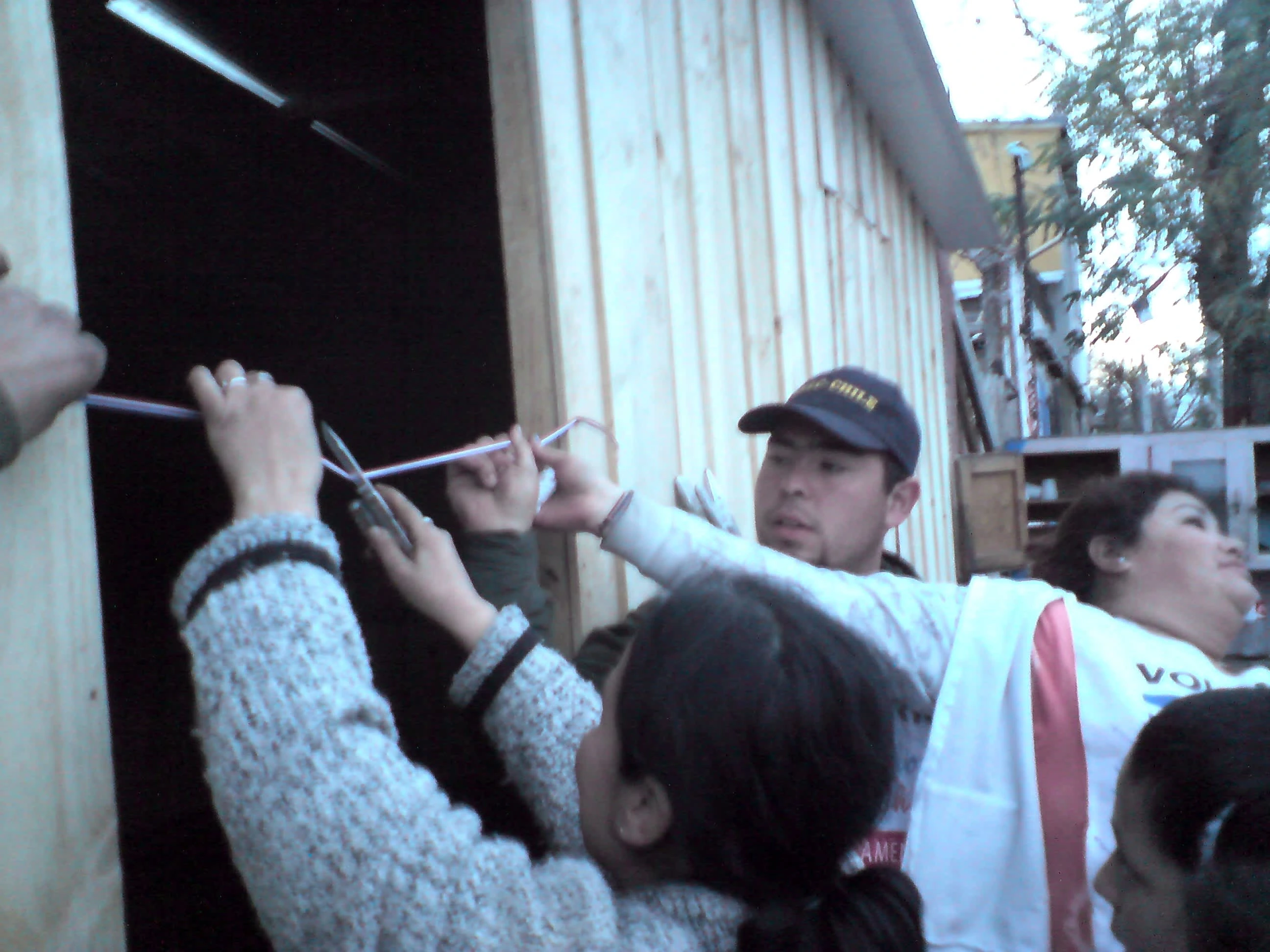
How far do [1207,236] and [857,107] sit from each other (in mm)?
12154

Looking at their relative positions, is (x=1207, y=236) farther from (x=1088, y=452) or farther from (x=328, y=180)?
(x=328, y=180)

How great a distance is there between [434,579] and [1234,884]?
1.05 meters

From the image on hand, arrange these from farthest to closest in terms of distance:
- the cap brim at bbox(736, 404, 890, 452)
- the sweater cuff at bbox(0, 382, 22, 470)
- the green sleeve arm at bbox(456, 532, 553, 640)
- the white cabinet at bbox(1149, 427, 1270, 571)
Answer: the white cabinet at bbox(1149, 427, 1270, 571), the cap brim at bbox(736, 404, 890, 452), the green sleeve arm at bbox(456, 532, 553, 640), the sweater cuff at bbox(0, 382, 22, 470)

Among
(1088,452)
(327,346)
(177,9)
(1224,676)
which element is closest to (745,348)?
(327,346)

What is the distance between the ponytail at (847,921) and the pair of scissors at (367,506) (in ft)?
2.40

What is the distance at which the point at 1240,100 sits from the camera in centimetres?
1402

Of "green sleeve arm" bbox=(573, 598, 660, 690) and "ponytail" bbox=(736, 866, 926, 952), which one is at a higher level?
"green sleeve arm" bbox=(573, 598, 660, 690)

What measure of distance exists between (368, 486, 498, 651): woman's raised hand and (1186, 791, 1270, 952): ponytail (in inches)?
37.0

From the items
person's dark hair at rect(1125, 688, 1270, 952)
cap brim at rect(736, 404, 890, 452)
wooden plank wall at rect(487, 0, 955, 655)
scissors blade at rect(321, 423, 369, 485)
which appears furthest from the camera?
cap brim at rect(736, 404, 890, 452)

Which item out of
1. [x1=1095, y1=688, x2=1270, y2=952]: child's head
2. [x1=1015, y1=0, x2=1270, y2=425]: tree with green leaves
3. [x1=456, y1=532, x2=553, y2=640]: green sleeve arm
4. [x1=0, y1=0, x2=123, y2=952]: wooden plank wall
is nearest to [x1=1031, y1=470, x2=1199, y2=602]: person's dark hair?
[x1=1095, y1=688, x2=1270, y2=952]: child's head

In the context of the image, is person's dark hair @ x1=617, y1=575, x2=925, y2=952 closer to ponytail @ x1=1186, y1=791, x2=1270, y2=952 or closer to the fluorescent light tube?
ponytail @ x1=1186, y1=791, x2=1270, y2=952

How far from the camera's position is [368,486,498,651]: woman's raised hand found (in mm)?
1516

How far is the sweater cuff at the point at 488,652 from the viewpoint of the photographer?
4.96 ft

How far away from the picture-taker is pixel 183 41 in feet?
9.08
